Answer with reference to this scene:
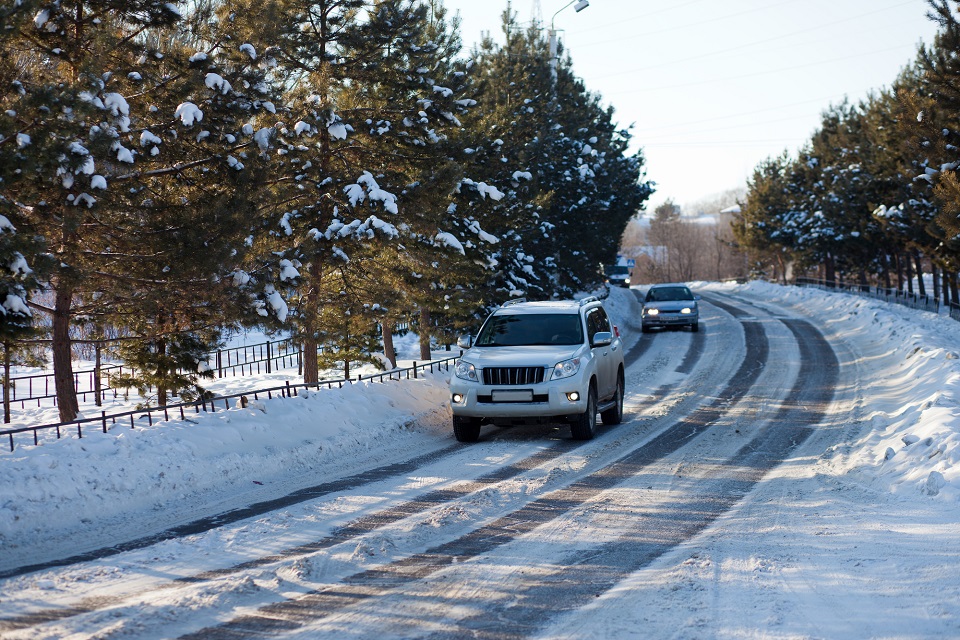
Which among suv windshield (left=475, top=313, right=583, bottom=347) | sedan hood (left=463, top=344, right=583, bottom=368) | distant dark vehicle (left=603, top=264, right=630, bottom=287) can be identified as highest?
distant dark vehicle (left=603, top=264, right=630, bottom=287)

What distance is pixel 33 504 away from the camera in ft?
27.4

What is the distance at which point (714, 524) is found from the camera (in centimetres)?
818

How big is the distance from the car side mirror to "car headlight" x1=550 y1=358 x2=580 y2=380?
0.93 metres

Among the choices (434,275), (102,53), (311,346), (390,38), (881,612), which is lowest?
(881,612)

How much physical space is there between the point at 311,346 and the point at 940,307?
3770 centimetres

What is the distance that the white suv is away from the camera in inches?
500

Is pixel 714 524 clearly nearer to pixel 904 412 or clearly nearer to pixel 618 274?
pixel 904 412

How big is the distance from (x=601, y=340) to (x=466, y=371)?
2203 millimetres

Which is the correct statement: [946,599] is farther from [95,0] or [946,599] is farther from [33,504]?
[95,0]

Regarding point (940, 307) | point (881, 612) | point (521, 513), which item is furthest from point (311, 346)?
point (940, 307)

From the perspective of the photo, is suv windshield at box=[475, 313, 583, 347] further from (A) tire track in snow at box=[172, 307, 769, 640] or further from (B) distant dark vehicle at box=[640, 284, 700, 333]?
(B) distant dark vehicle at box=[640, 284, 700, 333]

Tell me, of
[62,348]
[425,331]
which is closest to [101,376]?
[425,331]

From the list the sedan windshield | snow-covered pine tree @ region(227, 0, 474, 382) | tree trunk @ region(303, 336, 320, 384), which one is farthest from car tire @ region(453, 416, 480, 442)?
the sedan windshield

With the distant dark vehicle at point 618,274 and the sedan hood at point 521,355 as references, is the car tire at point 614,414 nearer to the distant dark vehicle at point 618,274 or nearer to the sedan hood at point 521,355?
the sedan hood at point 521,355
